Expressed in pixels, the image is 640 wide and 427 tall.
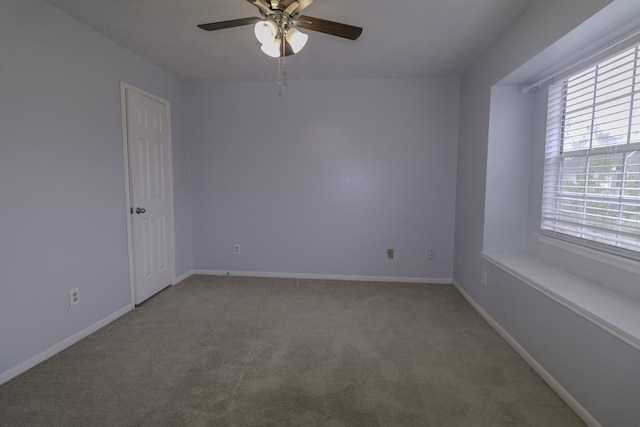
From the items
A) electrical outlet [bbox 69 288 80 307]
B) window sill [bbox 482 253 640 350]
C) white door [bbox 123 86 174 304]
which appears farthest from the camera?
white door [bbox 123 86 174 304]

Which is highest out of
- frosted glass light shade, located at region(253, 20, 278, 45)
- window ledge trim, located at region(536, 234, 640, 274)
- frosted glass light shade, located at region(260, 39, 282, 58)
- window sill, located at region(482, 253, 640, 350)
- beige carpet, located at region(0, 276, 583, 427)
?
frosted glass light shade, located at region(253, 20, 278, 45)

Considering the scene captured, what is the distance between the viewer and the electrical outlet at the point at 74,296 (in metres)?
2.30

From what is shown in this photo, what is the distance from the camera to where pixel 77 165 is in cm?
233

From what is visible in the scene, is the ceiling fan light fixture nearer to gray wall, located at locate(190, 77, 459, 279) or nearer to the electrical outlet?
gray wall, located at locate(190, 77, 459, 279)

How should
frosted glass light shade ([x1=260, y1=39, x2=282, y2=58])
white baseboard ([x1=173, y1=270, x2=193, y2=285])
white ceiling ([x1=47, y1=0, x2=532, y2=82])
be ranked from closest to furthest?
1. frosted glass light shade ([x1=260, y1=39, x2=282, y2=58])
2. white ceiling ([x1=47, y1=0, x2=532, y2=82])
3. white baseboard ([x1=173, y1=270, x2=193, y2=285])

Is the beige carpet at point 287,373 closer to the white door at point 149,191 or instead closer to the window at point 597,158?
the white door at point 149,191

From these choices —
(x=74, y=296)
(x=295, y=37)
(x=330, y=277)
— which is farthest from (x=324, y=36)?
(x=74, y=296)

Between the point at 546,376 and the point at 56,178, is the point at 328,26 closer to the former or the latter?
the point at 56,178

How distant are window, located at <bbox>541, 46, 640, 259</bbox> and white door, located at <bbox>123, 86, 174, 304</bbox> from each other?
3.69 m

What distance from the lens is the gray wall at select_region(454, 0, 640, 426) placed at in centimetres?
150

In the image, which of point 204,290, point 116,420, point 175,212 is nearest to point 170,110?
point 175,212

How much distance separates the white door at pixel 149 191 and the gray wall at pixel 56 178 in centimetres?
13

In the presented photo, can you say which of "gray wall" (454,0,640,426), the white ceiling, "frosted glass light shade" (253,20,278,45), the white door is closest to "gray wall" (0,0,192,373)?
the white door

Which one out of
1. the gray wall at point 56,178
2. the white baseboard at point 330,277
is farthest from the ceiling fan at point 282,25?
the white baseboard at point 330,277
